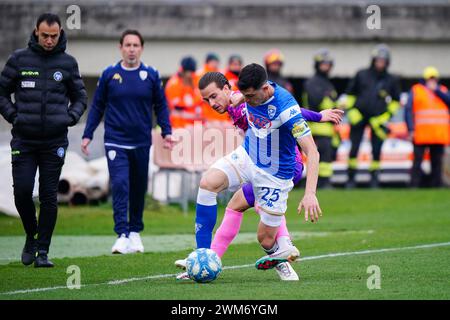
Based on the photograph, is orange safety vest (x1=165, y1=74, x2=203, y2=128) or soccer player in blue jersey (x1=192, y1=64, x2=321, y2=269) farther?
orange safety vest (x1=165, y1=74, x2=203, y2=128)

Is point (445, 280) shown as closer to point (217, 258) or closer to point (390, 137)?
point (217, 258)

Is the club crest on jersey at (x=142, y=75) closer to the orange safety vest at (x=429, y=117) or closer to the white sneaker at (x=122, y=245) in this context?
the white sneaker at (x=122, y=245)

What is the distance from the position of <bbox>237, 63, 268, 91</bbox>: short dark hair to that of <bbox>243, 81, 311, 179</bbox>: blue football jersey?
24 cm

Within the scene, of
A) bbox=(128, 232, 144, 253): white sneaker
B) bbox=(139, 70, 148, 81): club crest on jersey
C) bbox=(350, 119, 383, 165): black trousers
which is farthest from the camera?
bbox=(350, 119, 383, 165): black trousers

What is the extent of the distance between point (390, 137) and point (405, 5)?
18.5ft

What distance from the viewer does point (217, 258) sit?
385 inches

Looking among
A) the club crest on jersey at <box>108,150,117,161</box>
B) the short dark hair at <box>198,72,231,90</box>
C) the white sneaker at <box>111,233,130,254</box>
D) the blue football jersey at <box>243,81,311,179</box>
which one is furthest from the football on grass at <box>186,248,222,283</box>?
the club crest on jersey at <box>108,150,117,161</box>

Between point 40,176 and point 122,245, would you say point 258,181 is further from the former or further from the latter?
point 122,245

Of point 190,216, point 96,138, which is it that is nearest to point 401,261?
point 190,216

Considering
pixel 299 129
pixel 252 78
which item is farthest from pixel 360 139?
pixel 252 78

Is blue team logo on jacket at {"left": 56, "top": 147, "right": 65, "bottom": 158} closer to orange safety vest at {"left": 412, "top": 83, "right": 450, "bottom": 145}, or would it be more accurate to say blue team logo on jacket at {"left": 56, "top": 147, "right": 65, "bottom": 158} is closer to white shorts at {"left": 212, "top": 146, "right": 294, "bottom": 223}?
white shorts at {"left": 212, "top": 146, "right": 294, "bottom": 223}

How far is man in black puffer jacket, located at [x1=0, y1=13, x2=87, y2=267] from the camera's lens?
11336 mm

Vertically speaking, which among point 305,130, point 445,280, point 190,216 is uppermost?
point 305,130

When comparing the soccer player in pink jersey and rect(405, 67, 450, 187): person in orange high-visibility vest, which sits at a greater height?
the soccer player in pink jersey
